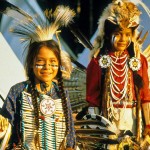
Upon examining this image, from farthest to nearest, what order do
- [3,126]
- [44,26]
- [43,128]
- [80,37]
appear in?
1. [80,37]
2. [44,26]
3. [43,128]
4. [3,126]

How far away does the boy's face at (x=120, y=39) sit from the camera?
298 centimetres

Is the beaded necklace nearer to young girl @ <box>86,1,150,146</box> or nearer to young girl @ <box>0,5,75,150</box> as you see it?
young girl @ <box>0,5,75,150</box>

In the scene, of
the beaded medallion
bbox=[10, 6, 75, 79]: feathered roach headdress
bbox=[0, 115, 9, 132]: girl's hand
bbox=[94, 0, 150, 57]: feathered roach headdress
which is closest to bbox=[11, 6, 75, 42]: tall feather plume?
bbox=[10, 6, 75, 79]: feathered roach headdress

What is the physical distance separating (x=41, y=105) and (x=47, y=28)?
1.37ft

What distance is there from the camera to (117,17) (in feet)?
9.80

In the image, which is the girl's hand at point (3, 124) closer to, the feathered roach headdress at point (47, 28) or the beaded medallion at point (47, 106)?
the beaded medallion at point (47, 106)

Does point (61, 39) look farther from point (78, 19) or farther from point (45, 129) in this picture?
point (45, 129)

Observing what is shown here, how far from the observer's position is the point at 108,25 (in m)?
2.98

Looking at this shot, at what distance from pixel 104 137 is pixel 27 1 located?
0.86 metres

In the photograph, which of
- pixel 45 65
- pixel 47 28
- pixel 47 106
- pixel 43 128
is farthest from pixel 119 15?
pixel 43 128

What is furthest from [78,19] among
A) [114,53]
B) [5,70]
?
[5,70]

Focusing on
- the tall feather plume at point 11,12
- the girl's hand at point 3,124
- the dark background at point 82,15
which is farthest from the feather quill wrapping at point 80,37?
the girl's hand at point 3,124

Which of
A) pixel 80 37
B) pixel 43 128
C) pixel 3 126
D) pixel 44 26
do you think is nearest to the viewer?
pixel 3 126

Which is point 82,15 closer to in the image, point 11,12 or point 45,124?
point 11,12
